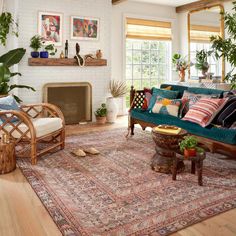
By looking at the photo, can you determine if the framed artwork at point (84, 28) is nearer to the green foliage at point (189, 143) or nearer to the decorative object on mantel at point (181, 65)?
the decorative object on mantel at point (181, 65)

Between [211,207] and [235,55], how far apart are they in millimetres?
2682

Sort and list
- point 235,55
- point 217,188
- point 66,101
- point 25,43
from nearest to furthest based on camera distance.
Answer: point 217,188, point 235,55, point 25,43, point 66,101

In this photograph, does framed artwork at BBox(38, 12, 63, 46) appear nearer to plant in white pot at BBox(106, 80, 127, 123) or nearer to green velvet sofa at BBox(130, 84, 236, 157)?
plant in white pot at BBox(106, 80, 127, 123)

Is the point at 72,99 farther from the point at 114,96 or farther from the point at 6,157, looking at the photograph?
the point at 6,157

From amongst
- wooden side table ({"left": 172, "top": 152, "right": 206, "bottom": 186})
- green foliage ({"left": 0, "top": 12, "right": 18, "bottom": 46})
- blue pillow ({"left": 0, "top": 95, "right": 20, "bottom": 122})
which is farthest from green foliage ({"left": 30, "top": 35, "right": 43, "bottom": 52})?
wooden side table ({"left": 172, "top": 152, "right": 206, "bottom": 186})

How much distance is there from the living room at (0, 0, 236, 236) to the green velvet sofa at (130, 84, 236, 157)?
0.05 ft

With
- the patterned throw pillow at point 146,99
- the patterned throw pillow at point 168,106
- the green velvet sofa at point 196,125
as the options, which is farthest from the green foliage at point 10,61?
the patterned throw pillow at point 168,106

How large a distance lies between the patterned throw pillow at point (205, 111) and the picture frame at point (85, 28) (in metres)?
3.16

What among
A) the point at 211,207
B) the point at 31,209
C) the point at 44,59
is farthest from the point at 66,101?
the point at 211,207

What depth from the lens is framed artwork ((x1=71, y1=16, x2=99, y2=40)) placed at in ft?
19.6

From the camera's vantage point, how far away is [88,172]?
329cm

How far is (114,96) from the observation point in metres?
6.51

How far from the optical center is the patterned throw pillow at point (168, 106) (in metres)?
4.29

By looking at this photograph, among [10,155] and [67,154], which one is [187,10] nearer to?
[67,154]
